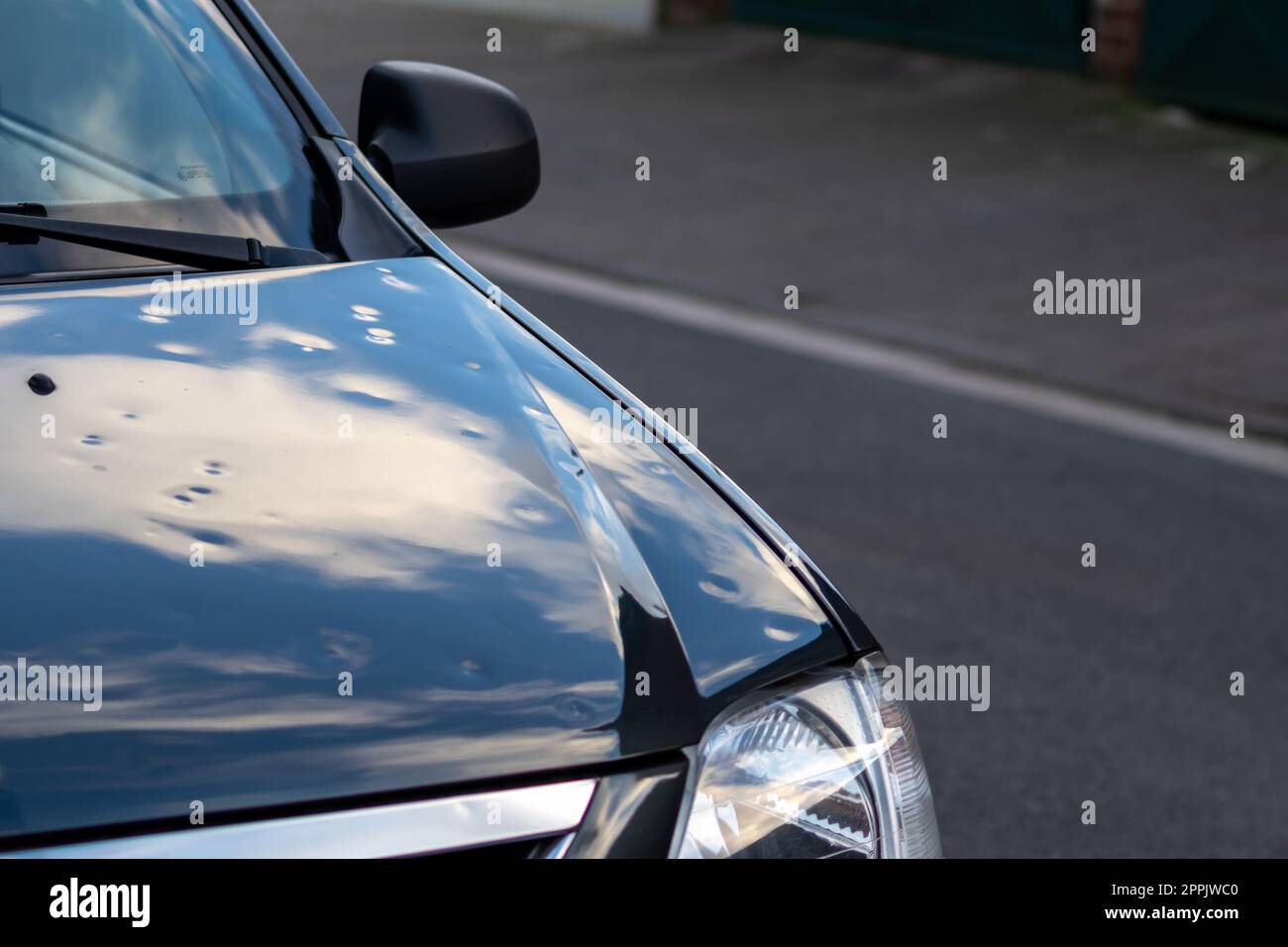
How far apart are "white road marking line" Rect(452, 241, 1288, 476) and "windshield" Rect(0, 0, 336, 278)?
194 inches

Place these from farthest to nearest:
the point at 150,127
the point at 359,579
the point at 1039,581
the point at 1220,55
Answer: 1. the point at 1220,55
2. the point at 1039,581
3. the point at 150,127
4. the point at 359,579

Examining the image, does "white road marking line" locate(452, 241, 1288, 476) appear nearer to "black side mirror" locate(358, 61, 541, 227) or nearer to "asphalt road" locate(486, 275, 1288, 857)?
"asphalt road" locate(486, 275, 1288, 857)

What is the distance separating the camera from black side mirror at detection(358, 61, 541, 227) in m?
3.24

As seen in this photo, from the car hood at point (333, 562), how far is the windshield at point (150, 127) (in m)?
0.28

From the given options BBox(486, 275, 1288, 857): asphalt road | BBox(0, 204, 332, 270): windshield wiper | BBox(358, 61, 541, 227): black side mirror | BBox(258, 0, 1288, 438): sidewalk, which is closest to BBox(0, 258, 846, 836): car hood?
BBox(0, 204, 332, 270): windshield wiper

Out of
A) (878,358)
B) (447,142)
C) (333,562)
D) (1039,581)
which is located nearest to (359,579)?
(333,562)

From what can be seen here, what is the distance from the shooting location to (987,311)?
358 inches

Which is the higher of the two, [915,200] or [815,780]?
Result: [915,200]

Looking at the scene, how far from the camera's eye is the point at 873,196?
11461 millimetres

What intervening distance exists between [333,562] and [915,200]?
9.70 m

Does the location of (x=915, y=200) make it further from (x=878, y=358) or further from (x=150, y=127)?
(x=150, y=127)

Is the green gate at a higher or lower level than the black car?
higher

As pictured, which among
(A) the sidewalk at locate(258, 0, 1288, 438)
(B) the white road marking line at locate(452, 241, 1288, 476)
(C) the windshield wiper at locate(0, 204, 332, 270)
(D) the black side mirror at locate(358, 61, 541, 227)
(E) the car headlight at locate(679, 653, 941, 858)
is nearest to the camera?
(E) the car headlight at locate(679, 653, 941, 858)
